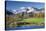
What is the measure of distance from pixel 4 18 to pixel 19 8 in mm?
332

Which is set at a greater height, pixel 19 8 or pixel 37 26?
pixel 19 8

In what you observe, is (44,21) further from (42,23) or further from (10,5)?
(10,5)

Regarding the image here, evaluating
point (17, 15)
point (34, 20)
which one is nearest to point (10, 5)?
point (17, 15)

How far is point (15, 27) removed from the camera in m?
1.73

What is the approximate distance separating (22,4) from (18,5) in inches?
3.1

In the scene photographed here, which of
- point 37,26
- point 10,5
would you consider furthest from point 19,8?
point 37,26

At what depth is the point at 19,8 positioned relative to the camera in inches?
68.6

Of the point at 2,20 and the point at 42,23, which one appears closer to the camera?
the point at 2,20

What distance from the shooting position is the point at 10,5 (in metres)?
1.72

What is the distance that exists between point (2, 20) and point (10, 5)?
1.02 ft

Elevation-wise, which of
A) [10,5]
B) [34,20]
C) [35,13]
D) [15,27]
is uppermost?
[10,5]

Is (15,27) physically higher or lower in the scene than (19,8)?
lower

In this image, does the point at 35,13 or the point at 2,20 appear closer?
the point at 2,20

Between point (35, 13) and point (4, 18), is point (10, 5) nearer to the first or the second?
point (4, 18)
